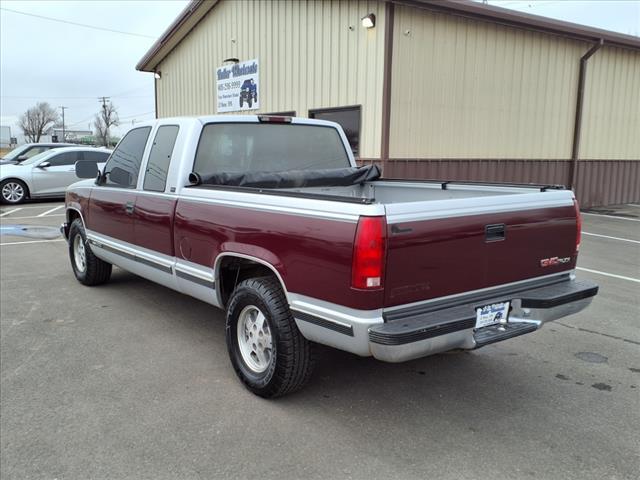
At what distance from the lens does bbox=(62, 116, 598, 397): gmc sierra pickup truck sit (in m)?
2.89

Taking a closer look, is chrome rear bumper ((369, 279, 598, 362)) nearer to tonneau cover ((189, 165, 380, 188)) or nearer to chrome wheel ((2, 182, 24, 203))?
tonneau cover ((189, 165, 380, 188))

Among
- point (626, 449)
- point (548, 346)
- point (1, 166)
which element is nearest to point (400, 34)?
point (548, 346)

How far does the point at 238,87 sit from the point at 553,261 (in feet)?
41.4

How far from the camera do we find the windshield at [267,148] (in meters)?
4.57

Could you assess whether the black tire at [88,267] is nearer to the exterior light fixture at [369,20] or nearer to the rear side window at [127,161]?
the rear side window at [127,161]

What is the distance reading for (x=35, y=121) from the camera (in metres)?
103

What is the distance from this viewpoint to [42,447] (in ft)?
9.92

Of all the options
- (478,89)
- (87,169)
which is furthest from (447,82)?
(87,169)

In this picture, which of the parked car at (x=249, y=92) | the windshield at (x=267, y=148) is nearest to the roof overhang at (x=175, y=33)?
the parked car at (x=249, y=92)

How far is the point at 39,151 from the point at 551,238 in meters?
17.5

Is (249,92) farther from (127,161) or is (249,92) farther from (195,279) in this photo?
(195,279)

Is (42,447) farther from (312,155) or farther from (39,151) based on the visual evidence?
(39,151)

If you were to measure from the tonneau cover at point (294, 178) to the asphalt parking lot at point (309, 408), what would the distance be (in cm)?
141

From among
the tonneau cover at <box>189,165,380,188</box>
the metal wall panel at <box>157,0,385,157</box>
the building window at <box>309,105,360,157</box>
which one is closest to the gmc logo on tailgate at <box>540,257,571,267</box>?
the tonneau cover at <box>189,165,380,188</box>
